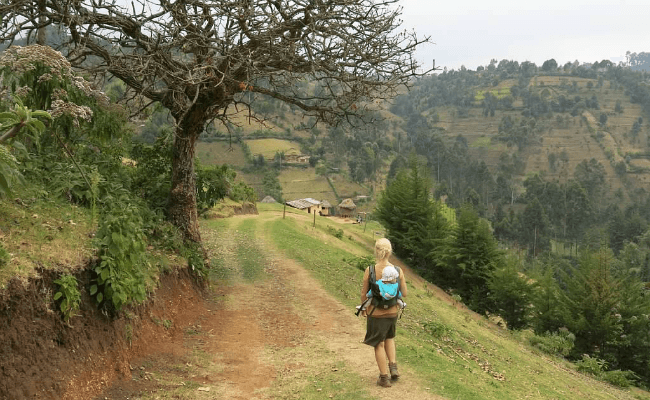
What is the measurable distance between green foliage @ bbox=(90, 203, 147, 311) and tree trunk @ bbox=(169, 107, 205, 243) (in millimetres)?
4333

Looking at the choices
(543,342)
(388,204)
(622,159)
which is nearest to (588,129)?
(622,159)

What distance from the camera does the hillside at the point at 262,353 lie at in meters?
5.54

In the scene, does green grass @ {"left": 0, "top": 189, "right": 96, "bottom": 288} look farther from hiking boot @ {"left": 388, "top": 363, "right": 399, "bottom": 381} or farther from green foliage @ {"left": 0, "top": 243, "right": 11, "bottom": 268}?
hiking boot @ {"left": 388, "top": 363, "right": 399, "bottom": 381}

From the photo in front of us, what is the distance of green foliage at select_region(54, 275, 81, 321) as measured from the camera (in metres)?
5.20

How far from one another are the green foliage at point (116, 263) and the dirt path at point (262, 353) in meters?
0.96

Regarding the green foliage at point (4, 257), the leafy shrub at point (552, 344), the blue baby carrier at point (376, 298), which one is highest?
the green foliage at point (4, 257)

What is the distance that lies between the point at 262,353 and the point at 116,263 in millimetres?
2833

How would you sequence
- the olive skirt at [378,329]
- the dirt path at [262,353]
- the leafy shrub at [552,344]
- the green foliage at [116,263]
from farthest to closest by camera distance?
the leafy shrub at [552,344], the dirt path at [262,353], the olive skirt at [378,329], the green foliage at [116,263]

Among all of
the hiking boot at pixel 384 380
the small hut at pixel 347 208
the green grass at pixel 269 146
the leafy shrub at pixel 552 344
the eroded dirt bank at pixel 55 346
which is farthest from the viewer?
the green grass at pixel 269 146

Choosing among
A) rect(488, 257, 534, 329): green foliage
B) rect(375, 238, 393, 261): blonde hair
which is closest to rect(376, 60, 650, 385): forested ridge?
rect(488, 257, 534, 329): green foliage

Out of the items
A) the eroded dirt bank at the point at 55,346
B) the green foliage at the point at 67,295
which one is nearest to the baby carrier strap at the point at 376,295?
the eroded dirt bank at the point at 55,346

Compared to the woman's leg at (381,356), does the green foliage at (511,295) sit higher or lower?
lower

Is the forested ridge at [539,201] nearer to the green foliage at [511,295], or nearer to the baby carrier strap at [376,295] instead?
the green foliage at [511,295]

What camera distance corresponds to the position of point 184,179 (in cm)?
1066
